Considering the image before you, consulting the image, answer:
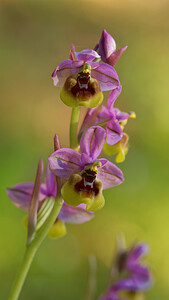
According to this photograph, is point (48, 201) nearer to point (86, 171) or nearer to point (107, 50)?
point (86, 171)

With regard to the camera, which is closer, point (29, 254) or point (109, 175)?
point (29, 254)

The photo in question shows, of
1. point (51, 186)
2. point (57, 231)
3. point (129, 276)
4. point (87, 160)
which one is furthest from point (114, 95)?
point (129, 276)

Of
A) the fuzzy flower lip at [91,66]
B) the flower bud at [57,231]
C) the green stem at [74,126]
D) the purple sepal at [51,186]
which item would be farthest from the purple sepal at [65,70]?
the flower bud at [57,231]

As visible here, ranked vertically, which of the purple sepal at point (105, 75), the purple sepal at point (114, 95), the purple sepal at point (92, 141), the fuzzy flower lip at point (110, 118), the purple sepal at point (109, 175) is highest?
the purple sepal at point (105, 75)

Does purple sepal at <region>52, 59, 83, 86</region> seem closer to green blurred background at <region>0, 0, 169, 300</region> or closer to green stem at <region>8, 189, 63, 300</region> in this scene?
green stem at <region>8, 189, 63, 300</region>

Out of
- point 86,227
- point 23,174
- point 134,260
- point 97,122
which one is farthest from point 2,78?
point 97,122

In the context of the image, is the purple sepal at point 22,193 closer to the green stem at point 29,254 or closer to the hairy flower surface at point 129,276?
the green stem at point 29,254
